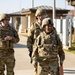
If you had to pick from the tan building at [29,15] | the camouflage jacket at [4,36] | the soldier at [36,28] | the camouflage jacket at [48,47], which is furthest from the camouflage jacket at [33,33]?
the tan building at [29,15]

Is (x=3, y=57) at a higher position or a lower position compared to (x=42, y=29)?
lower

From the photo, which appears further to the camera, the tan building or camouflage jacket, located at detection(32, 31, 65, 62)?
the tan building

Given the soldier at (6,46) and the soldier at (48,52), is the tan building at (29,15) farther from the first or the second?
the soldier at (48,52)

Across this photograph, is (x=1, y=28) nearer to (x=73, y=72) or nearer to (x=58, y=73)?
(x=58, y=73)

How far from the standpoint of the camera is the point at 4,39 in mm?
6148

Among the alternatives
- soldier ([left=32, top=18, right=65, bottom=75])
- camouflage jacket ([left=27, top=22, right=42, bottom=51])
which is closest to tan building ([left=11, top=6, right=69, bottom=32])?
camouflage jacket ([left=27, top=22, right=42, bottom=51])

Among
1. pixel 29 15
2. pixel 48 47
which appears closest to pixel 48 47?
pixel 48 47

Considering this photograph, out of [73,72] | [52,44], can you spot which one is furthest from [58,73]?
[73,72]

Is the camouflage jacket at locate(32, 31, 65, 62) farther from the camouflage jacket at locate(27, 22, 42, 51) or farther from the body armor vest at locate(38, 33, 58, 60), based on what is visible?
the camouflage jacket at locate(27, 22, 42, 51)

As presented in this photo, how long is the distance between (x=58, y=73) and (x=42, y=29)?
0.96 m

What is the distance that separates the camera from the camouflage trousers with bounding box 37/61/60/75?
5516 mm

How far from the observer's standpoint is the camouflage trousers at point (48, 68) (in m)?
5.52

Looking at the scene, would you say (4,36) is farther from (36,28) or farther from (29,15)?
(29,15)

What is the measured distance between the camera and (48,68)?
5.61 metres
